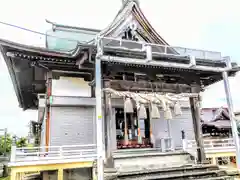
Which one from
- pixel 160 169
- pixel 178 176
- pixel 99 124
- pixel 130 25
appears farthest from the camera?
pixel 130 25

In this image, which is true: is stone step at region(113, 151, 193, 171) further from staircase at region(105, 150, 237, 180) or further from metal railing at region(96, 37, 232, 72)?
metal railing at region(96, 37, 232, 72)

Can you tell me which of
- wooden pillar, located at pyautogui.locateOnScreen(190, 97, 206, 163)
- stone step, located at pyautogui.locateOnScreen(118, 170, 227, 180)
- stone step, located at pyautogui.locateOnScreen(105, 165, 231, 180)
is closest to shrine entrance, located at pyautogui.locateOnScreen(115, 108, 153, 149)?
wooden pillar, located at pyautogui.locateOnScreen(190, 97, 206, 163)

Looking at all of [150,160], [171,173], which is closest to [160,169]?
[171,173]

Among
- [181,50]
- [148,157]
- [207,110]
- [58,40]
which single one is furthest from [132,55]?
[207,110]

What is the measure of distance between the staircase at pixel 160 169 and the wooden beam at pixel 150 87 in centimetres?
255

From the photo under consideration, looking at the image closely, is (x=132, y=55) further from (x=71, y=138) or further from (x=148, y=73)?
(x=71, y=138)

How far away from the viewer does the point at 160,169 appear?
6.74 metres

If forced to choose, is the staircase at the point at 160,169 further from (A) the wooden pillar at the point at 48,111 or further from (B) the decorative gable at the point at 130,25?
(B) the decorative gable at the point at 130,25

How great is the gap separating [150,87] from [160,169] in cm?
324

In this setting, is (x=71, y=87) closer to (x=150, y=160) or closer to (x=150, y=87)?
(x=150, y=87)

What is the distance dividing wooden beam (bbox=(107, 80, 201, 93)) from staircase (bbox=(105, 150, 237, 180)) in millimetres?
2549

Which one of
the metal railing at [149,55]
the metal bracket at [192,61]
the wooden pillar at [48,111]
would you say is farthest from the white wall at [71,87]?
the metal bracket at [192,61]

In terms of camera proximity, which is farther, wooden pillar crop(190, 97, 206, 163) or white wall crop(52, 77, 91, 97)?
white wall crop(52, 77, 91, 97)

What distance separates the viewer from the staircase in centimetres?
636
